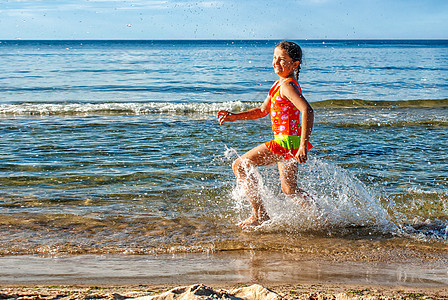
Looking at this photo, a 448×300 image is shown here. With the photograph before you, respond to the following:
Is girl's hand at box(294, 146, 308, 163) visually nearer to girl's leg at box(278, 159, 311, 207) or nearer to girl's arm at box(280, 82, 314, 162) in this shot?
girl's arm at box(280, 82, 314, 162)

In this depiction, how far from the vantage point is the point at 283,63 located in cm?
400

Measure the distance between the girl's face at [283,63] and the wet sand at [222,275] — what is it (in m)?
1.62

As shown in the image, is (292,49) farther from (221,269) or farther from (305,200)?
(221,269)

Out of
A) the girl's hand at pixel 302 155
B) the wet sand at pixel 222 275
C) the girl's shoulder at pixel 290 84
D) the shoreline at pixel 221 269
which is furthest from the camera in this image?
the girl's shoulder at pixel 290 84

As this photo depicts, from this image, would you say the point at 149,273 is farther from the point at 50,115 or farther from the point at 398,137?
the point at 50,115

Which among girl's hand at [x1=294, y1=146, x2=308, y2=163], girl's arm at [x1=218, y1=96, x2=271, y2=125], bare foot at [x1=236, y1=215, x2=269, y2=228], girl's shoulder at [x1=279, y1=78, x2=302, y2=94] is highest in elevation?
girl's shoulder at [x1=279, y1=78, x2=302, y2=94]

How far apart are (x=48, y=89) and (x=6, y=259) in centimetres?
1590

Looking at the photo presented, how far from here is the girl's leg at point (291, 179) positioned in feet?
13.4

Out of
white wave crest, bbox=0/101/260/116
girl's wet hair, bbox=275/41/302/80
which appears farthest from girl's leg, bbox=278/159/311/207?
white wave crest, bbox=0/101/260/116

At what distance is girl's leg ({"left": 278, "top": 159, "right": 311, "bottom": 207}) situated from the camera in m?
4.07

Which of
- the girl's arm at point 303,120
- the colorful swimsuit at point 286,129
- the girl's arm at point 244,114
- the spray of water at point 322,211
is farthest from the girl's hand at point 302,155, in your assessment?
the girl's arm at point 244,114

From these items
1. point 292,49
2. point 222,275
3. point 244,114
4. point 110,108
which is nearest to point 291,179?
point 244,114

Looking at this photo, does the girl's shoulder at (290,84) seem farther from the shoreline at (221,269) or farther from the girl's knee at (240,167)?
the shoreline at (221,269)

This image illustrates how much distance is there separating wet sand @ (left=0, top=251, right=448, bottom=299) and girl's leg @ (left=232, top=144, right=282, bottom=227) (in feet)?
2.38
